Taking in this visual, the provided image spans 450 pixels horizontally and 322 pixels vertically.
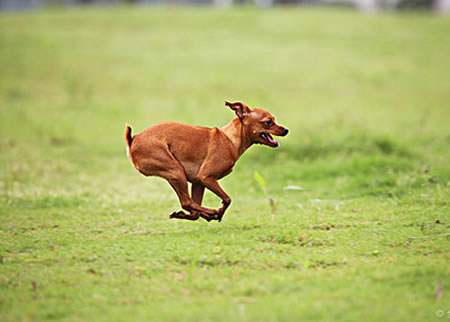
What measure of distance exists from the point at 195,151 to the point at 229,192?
10.5 feet

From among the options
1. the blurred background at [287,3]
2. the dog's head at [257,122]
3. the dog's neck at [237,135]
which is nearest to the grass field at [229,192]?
the dog's neck at [237,135]

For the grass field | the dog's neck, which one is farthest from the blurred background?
the dog's neck

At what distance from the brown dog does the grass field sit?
0.58m

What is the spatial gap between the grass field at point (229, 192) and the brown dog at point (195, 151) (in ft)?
1.91

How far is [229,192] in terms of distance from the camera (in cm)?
934

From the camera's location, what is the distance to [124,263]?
552 cm

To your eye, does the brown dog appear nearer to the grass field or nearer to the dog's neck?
the dog's neck

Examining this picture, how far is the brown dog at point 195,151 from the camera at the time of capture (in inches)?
239

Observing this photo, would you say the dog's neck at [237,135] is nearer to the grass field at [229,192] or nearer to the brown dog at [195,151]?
the brown dog at [195,151]

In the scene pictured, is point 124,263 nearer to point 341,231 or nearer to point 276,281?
point 276,281

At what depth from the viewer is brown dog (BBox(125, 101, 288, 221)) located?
6.08 meters

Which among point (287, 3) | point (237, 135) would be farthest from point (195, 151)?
point (287, 3)

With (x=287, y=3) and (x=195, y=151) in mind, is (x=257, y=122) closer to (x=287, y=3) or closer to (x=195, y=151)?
(x=195, y=151)

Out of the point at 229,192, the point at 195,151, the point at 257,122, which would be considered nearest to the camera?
the point at 195,151
